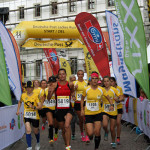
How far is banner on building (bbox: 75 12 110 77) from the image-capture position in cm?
1199

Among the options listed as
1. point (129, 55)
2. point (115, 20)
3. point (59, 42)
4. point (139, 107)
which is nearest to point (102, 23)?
point (59, 42)

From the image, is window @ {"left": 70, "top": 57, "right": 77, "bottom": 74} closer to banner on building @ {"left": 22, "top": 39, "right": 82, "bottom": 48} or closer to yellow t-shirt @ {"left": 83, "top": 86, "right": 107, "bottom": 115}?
banner on building @ {"left": 22, "top": 39, "right": 82, "bottom": 48}

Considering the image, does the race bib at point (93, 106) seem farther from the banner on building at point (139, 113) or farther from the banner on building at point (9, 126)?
the banner on building at point (9, 126)

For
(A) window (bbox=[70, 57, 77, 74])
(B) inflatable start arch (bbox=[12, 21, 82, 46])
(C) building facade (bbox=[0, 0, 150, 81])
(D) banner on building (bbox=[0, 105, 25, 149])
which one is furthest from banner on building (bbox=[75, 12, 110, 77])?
(A) window (bbox=[70, 57, 77, 74])

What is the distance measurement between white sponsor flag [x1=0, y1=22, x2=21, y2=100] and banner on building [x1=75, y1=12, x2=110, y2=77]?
3377 millimetres

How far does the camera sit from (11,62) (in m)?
9.41

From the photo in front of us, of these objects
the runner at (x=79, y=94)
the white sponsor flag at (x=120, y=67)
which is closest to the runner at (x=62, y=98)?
the runner at (x=79, y=94)

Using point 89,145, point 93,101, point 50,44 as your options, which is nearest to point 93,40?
point 89,145

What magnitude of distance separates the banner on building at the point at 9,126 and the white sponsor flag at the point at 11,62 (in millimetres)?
870

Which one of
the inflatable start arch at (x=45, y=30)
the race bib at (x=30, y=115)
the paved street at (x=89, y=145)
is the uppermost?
the inflatable start arch at (x=45, y=30)

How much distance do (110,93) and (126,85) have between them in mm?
→ 2769

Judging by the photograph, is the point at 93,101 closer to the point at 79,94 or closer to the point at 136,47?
the point at 136,47

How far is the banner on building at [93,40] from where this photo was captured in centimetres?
1199

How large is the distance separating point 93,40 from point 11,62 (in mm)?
3911
